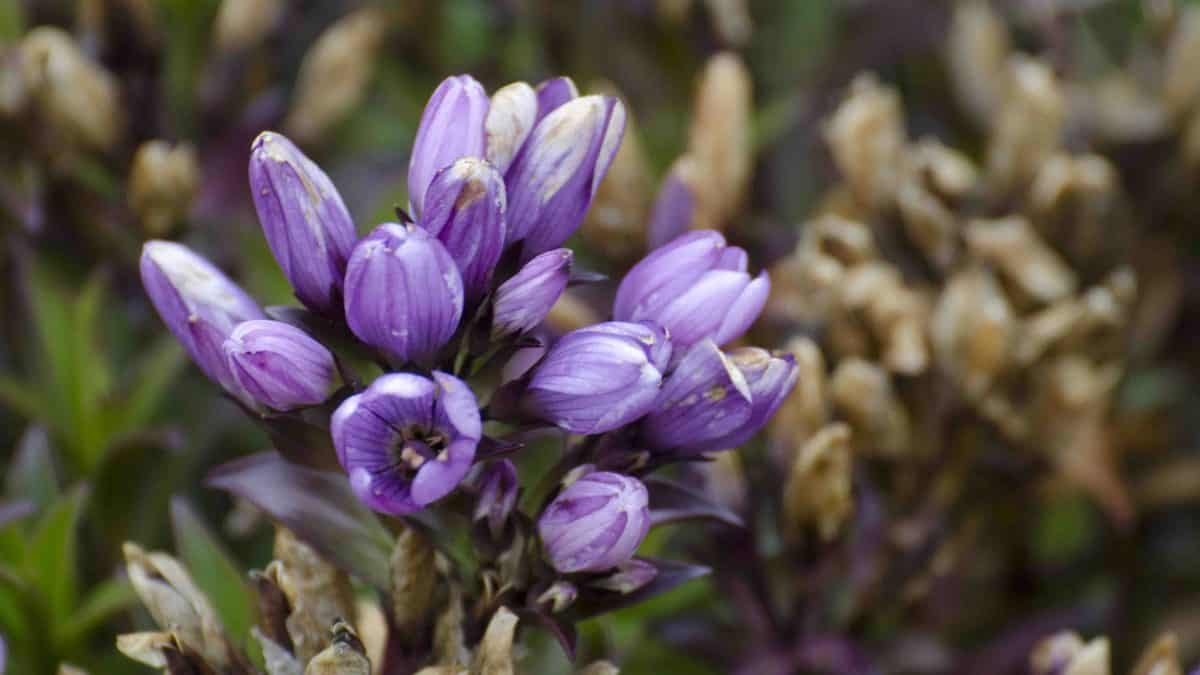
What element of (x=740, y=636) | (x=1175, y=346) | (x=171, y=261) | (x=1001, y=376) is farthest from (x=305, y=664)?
(x=1175, y=346)

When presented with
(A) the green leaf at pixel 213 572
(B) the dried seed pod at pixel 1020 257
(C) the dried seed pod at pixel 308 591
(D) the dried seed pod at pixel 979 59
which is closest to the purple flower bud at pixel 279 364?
(C) the dried seed pod at pixel 308 591

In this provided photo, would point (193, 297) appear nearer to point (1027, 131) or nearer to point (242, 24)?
point (242, 24)

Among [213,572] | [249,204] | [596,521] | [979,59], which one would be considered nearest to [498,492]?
[596,521]

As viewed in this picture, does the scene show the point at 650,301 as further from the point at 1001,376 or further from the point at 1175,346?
the point at 1175,346

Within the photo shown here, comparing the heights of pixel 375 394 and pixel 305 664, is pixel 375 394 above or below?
above

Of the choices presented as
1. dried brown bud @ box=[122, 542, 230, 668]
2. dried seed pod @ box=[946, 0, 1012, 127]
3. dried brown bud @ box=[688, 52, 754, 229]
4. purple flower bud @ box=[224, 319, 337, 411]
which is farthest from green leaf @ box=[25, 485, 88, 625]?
dried seed pod @ box=[946, 0, 1012, 127]

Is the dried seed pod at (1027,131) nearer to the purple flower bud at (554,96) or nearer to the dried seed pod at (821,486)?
the dried seed pod at (821,486)
